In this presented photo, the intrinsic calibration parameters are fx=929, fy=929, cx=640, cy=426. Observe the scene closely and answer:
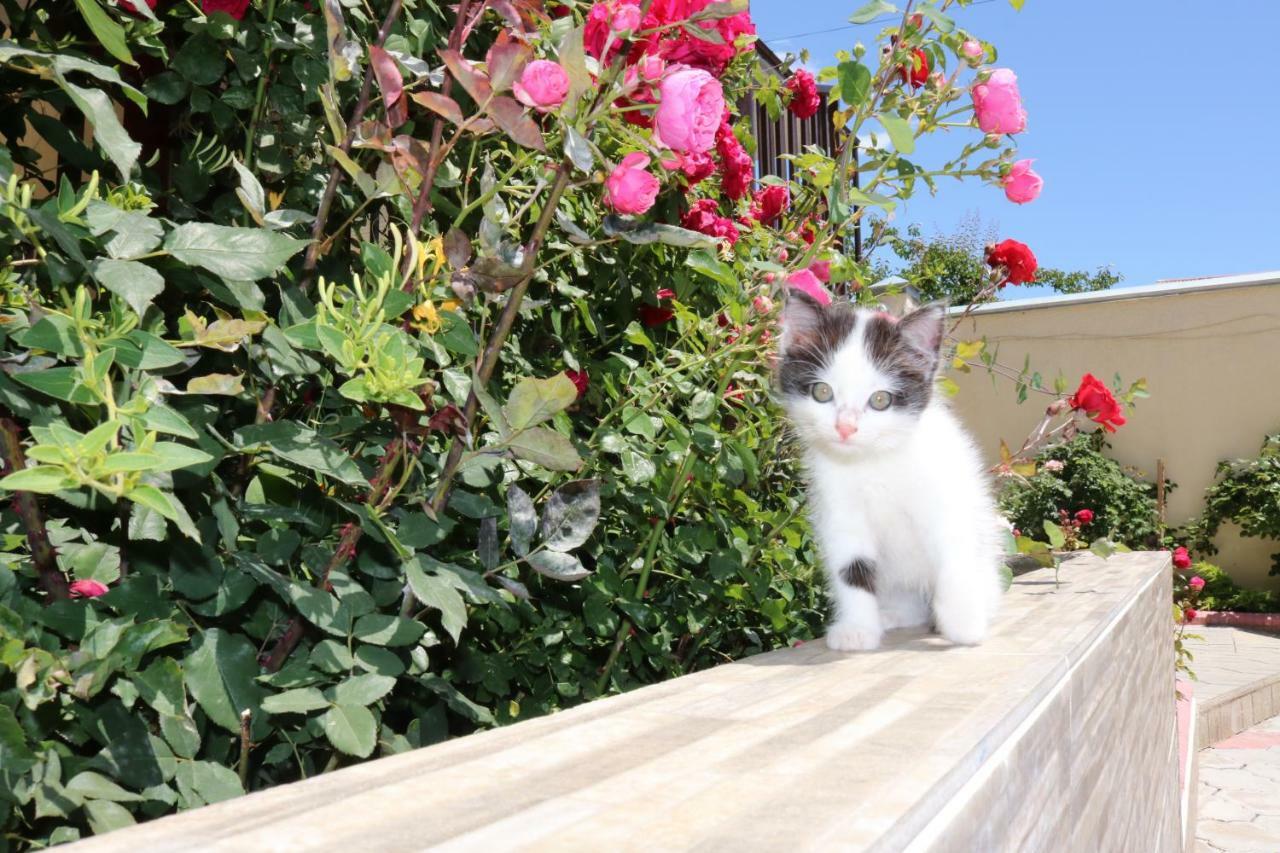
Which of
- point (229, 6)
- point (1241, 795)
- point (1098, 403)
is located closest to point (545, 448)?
point (229, 6)

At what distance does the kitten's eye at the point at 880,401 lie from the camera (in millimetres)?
1423

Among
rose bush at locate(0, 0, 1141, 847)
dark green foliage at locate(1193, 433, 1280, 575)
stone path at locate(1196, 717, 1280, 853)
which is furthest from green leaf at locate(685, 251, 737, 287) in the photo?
dark green foliage at locate(1193, 433, 1280, 575)

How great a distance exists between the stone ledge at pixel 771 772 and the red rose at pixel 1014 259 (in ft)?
2.61

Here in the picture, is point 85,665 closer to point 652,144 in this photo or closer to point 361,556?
point 361,556

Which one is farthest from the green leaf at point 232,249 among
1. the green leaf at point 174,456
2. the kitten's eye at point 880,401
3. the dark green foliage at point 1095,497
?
the dark green foliage at point 1095,497

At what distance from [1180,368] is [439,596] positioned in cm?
1172

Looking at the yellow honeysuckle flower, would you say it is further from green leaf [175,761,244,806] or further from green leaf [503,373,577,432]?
green leaf [175,761,244,806]

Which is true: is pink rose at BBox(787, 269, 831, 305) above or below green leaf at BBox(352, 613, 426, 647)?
above

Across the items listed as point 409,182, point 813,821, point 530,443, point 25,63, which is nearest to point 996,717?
point 813,821

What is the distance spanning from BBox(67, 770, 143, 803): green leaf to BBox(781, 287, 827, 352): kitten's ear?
1019 mm

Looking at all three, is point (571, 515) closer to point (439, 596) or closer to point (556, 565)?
point (556, 565)

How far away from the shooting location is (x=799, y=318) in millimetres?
1430

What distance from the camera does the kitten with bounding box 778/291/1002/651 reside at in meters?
1.39

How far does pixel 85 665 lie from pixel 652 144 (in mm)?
776
